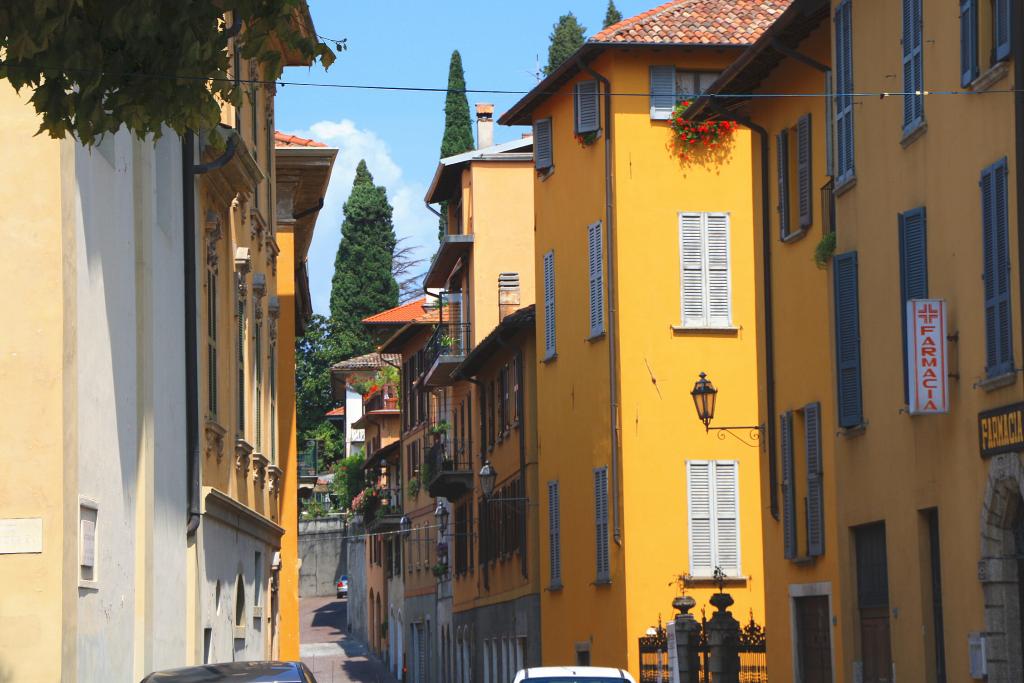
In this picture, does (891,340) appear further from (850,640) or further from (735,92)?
(735,92)

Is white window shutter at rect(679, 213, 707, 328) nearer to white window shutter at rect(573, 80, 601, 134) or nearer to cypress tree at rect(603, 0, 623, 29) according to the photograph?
white window shutter at rect(573, 80, 601, 134)

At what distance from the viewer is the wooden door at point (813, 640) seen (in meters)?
22.8

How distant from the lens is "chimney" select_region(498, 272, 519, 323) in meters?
46.7

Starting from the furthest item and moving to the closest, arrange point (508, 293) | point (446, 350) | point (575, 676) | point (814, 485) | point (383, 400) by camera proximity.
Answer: point (383, 400)
point (446, 350)
point (508, 293)
point (814, 485)
point (575, 676)

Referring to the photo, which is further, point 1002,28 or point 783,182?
point 783,182

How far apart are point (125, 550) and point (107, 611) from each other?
106cm

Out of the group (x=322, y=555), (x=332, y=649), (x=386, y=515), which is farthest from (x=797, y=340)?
(x=322, y=555)

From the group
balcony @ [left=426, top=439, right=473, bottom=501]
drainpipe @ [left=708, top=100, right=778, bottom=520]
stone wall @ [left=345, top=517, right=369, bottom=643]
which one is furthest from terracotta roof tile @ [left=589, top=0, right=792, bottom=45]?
stone wall @ [left=345, top=517, right=369, bottom=643]

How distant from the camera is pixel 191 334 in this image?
22406mm

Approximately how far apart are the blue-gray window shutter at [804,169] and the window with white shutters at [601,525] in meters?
9.57

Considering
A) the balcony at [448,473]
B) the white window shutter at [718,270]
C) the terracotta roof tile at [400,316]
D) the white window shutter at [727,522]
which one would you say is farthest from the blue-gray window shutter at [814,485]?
the terracotta roof tile at [400,316]

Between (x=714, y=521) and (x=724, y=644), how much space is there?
19.5ft

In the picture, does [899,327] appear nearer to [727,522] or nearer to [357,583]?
Answer: [727,522]

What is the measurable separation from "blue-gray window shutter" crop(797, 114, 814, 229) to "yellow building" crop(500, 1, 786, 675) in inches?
281
